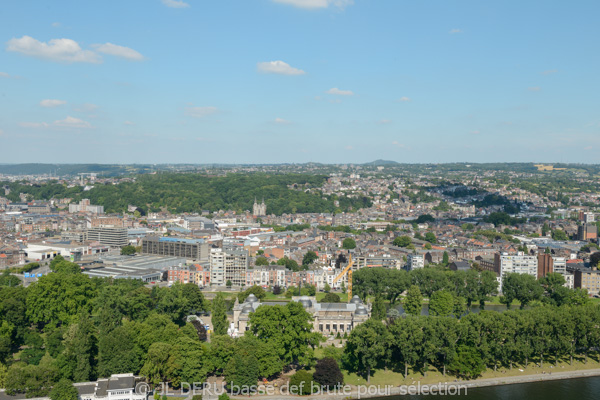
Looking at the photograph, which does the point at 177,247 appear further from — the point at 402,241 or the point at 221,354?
the point at 221,354

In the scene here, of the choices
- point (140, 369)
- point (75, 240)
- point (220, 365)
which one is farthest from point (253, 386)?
point (75, 240)

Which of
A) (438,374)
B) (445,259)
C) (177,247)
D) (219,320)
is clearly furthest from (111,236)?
(438,374)

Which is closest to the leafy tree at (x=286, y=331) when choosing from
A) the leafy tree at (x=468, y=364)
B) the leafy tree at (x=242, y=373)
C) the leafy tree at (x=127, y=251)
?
the leafy tree at (x=242, y=373)

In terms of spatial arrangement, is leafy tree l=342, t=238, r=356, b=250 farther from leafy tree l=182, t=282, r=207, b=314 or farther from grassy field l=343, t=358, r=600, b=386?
grassy field l=343, t=358, r=600, b=386

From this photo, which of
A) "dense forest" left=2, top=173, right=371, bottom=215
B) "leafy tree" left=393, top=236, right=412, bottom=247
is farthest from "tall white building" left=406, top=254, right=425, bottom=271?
"dense forest" left=2, top=173, right=371, bottom=215

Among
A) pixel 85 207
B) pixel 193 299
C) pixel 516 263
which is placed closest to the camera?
pixel 193 299

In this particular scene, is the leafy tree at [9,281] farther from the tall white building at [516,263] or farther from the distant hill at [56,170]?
the distant hill at [56,170]

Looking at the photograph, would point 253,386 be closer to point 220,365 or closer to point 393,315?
point 220,365
